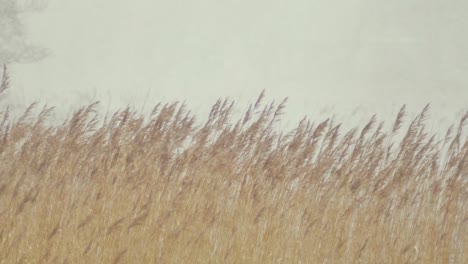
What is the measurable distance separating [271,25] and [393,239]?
38666 mm

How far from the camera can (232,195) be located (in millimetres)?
4051

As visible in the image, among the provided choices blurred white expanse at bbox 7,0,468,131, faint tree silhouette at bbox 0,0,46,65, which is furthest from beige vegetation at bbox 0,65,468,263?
blurred white expanse at bbox 7,0,468,131

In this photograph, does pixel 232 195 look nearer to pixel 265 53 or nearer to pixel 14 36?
pixel 14 36

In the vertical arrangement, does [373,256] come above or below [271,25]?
below

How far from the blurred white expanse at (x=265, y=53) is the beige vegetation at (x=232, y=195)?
75.6ft

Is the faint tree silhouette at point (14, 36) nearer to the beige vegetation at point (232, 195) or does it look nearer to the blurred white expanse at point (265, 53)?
the blurred white expanse at point (265, 53)

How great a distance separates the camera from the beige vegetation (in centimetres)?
353

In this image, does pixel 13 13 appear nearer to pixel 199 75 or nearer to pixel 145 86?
pixel 145 86

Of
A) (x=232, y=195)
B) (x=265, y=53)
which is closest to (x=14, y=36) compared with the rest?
(x=232, y=195)

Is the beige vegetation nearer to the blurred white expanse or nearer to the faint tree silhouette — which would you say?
the faint tree silhouette

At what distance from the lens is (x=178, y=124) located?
169 inches

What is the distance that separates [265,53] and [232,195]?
36351 mm

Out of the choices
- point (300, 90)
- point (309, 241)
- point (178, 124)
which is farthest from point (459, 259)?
point (300, 90)

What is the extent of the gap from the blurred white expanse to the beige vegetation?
23.0 m
